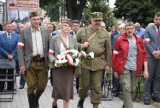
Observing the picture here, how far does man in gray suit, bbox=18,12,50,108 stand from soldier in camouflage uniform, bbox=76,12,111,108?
29.0 inches

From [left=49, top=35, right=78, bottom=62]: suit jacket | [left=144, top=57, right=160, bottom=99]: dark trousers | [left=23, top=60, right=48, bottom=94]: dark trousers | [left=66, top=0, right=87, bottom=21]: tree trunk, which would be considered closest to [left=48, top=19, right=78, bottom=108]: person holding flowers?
[left=49, top=35, right=78, bottom=62]: suit jacket

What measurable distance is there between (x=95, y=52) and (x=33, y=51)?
122 centimetres

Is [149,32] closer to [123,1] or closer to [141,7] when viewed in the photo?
[141,7]

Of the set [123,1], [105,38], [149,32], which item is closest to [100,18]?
[105,38]

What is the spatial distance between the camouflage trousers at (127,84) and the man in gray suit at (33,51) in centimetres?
157

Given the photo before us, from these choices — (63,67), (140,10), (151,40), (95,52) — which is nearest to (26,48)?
(63,67)

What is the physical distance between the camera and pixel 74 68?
8.19m

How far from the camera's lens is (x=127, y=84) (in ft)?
27.6

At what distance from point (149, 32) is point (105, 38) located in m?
2.12

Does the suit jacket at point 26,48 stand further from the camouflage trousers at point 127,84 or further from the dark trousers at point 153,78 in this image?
the dark trousers at point 153,78

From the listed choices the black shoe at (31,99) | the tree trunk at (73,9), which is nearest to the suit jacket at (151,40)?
the black shoe at (31,99)

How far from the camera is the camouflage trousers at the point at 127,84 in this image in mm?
8352

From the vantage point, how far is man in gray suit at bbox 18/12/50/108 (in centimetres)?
831

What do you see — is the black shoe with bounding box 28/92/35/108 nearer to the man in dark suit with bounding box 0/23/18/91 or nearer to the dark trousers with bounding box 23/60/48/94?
the dark trousers with bounding box 23/60/48/94
